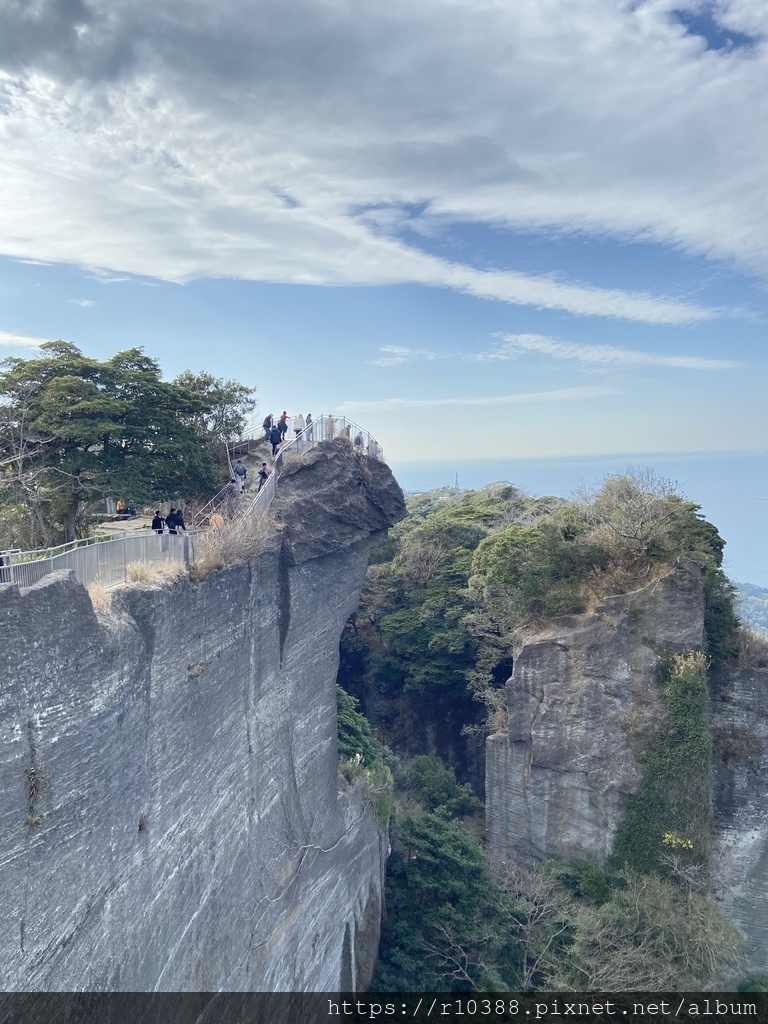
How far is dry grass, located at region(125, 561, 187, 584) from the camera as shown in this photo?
1068 centimetres

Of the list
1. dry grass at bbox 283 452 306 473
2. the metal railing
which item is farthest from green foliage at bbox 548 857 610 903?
the metal railing

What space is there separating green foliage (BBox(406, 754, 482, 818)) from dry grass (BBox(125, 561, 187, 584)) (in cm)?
1633

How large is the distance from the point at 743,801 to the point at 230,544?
62.5 ft

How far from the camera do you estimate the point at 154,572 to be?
440 inches

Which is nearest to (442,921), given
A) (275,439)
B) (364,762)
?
(364,762)

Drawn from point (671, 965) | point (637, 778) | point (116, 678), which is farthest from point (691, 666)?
point (116, 678)

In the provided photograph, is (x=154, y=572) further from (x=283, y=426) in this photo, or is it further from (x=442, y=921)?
(x=442, y=921)

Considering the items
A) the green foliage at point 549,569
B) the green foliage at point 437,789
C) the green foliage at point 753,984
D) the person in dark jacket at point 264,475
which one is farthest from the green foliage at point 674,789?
the person in dark jacket at point 264,475

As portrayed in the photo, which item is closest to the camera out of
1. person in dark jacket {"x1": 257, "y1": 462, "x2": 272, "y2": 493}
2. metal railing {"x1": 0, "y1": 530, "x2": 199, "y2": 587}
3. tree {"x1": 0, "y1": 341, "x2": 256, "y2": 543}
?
metal railing {"x1": 0, "y1": 530, "x2": 199, "y2": 587}

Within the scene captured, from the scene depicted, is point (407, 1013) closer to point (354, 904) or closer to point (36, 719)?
point (354, 904)

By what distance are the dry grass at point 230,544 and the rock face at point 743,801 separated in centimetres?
1670

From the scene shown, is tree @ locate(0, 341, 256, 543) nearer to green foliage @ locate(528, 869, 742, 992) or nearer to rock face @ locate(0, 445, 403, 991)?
rock face @ locate(0, 445, 403, 991)

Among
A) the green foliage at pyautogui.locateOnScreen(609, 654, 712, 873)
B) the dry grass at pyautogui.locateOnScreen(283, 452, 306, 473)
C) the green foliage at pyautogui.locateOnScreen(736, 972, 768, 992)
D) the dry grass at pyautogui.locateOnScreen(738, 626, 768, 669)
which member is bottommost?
the green foliage at pyautogui.locateOnScreen(736, 972, 768, 992)

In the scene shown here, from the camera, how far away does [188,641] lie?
11.7 m
